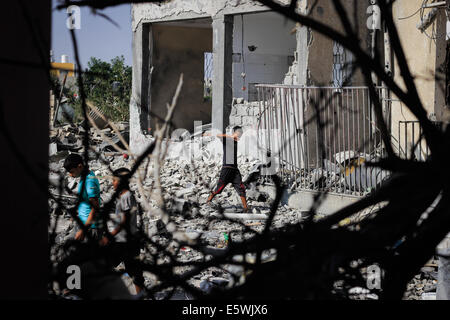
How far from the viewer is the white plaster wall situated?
17.1 meters

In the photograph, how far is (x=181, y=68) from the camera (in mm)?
15727

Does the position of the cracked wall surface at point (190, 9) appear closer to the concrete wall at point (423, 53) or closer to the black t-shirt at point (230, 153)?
the concrete wall at point (423, 53)

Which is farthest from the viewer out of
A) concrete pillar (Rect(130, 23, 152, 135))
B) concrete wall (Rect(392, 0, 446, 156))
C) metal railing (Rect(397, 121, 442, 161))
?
concrete pillar (Rect(130, 23, 152, 135))

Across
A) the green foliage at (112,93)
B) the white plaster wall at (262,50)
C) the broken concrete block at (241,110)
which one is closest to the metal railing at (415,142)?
the broken concrete block at (241,110)

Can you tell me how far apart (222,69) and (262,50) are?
5.34m

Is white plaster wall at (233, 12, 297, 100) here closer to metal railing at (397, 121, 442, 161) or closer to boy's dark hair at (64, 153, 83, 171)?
metal railing at (397, 121, 442, 161)

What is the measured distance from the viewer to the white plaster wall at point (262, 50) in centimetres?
1709

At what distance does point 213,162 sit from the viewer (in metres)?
12.8

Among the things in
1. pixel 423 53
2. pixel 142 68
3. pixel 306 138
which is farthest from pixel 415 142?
pixel 142 68

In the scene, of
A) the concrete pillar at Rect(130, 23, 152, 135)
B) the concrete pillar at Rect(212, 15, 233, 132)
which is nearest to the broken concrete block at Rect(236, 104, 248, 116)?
the concrete pillar at Rect(212, 15, 233, 132)

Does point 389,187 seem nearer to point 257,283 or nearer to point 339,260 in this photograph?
point 339,260

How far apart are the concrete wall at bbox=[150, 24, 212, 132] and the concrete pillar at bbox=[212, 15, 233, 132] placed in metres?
2.00
